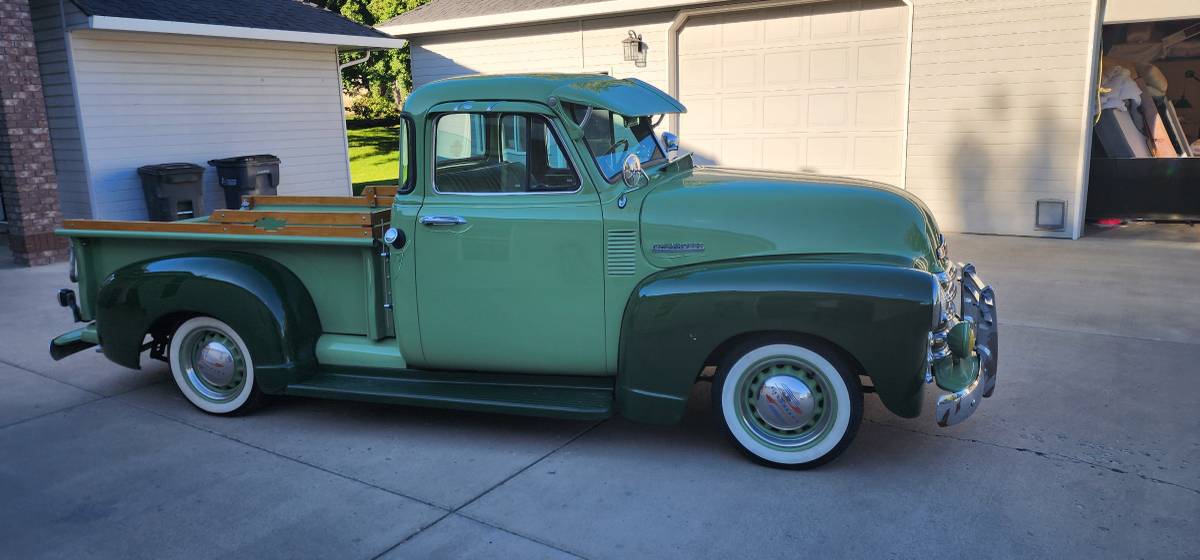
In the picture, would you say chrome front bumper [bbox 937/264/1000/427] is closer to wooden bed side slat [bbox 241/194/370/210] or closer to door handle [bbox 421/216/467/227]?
Answer: door handle [bbox 421/216/467/227]

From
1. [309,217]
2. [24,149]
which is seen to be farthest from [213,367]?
[24,149]

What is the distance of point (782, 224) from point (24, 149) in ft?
31.2

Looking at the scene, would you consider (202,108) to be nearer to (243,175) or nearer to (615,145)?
(243,175)

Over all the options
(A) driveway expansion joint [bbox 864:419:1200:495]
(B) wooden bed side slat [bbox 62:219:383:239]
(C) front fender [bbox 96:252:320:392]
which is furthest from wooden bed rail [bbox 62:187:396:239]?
(A) driveway expansion joint [bbox 864:419:1200:495]

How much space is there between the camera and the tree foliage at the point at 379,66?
24547 mm

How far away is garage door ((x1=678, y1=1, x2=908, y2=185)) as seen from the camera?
449 inches

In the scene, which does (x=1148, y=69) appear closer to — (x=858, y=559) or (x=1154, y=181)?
(x=1154, y=181)

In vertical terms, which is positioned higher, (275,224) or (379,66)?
(379,66)

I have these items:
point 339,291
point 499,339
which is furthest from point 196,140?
point 499,339

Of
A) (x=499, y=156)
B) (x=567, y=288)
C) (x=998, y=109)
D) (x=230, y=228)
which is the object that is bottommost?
(x=567, y=288)

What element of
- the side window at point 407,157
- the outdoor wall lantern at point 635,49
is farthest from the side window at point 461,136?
the outdoor wall lantern at point 635,49

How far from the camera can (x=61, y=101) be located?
11.0 m

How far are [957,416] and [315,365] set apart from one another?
3461 mm

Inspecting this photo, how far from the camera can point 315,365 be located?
4973 mm
